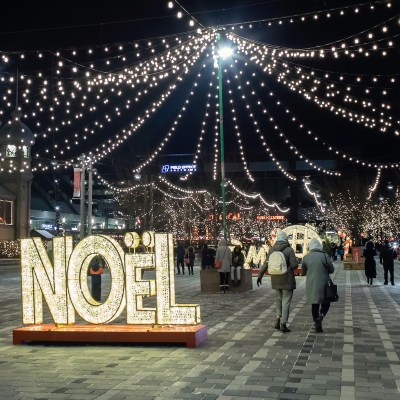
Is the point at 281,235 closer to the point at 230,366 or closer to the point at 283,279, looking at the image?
the point at 283,279

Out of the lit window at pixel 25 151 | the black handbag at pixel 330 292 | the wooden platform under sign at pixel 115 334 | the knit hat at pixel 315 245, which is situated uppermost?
the lit window at pixel 25 151

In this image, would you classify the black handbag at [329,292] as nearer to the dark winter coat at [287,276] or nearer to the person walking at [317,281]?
the person walking at [317,281]

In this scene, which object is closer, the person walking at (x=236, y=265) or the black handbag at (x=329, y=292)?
the black handbag at (x=329, y=292)

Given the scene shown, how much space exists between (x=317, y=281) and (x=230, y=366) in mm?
3414

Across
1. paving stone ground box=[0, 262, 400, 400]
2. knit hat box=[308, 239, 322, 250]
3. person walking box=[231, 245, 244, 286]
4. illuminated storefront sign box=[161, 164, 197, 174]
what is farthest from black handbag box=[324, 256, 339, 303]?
illuminated storefront sign box=[161, 164, 197, 174]

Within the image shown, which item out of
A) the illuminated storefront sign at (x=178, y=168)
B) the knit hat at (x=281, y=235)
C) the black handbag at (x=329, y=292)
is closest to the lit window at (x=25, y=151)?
the illuminated storefront sign at (x=178, y=168)

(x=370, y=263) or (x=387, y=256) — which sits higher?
(x=387, y=256)

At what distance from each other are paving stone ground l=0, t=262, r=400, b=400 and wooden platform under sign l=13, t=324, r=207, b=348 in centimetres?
13

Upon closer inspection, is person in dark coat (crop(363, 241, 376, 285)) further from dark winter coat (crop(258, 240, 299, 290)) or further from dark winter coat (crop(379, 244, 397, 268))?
dark winter coat (crop(258, 240, 299, 290))

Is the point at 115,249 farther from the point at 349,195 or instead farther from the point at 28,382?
the point at 349,195

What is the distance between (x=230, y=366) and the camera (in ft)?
23.7

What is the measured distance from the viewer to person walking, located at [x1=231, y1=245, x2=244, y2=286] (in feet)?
61.1

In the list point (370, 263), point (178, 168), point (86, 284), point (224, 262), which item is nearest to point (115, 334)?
point (86, 284)

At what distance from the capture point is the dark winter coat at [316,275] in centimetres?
1008
